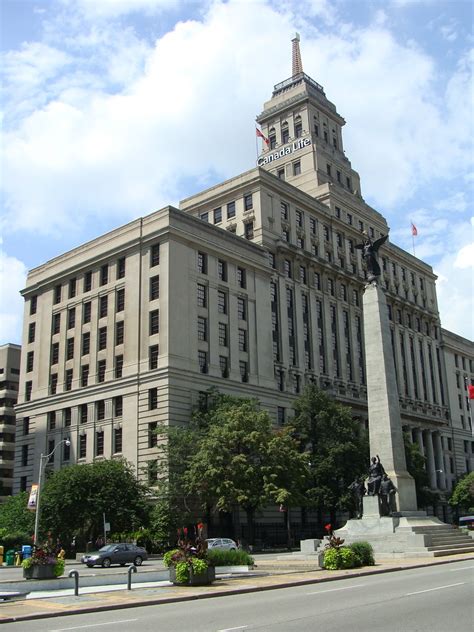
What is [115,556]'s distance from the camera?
3984cm

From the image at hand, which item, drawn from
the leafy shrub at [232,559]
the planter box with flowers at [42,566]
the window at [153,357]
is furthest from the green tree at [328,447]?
the planter box with flowers at [42,566]

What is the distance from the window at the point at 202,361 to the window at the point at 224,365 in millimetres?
1934

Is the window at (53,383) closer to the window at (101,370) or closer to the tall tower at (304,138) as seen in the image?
the window at (101,370)

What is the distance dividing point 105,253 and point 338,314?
29.7 m

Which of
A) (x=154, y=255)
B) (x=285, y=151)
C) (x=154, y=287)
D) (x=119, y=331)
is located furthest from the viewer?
(x=285, y=151)

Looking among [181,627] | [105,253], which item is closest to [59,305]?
[105,253]

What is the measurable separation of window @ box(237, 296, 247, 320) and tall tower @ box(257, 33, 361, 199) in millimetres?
27009

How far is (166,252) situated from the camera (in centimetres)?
6009

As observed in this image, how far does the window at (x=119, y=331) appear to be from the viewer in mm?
62312

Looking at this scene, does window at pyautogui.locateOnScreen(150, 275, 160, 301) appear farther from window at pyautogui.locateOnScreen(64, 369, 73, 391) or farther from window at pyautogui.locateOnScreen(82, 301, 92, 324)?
window at pyautogui.locateOnScreen(64, 369, 73, 391)

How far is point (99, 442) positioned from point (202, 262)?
19.2 metres

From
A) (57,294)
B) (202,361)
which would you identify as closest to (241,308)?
(202,361)

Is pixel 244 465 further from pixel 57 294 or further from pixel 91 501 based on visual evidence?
pixel 57 294

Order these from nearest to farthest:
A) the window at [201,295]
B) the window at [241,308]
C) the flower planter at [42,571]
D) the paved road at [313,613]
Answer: the paved road at [313,613] < the flower planter at [42,571] < the window at [201,295] < the window at [241,308]
